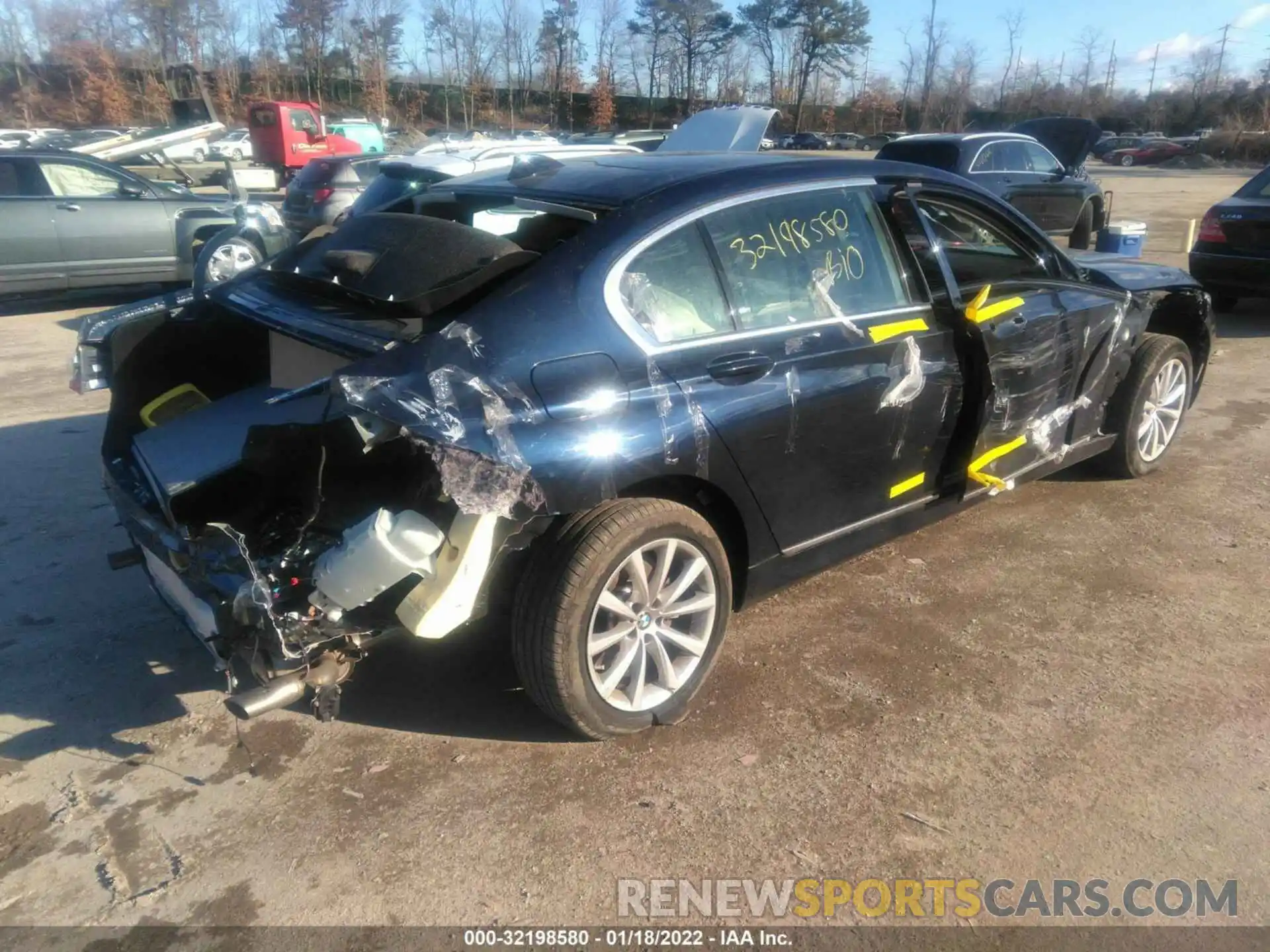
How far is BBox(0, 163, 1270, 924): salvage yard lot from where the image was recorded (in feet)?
8.18

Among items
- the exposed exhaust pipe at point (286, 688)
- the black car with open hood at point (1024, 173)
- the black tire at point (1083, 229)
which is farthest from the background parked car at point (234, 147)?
the exposed exhaust pipe at point (286, 688)

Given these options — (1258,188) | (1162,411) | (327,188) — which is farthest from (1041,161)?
(327,188)

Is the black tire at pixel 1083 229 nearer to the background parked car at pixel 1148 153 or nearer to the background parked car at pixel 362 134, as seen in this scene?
the background parked car at pixel 362 134

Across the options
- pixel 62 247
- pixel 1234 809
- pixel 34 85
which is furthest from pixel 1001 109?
pixel 1234 809

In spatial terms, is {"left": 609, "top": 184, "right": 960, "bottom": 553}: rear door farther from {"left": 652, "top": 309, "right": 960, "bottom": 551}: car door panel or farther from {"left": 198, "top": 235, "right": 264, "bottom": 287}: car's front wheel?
{"left": 198, "top": 235, "right": 264, "bottom": 287}: car's front wheel

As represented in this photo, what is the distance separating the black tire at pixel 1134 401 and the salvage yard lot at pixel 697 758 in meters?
0.73

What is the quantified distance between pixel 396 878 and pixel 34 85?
61838mm

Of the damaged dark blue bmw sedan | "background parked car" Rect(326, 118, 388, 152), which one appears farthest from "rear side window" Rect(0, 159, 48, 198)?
"background parked car" Rect(326, 118, 388, 152)

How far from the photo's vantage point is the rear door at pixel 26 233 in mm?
9250

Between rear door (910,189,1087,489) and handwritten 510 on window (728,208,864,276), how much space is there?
0.37 metres

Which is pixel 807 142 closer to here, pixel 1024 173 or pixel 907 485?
pixel 1024 173

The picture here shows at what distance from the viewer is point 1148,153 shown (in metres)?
43.5

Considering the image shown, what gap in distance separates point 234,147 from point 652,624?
122ft

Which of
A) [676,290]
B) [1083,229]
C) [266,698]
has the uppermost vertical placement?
[676,290]
